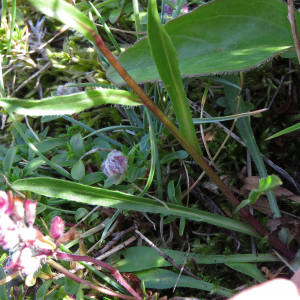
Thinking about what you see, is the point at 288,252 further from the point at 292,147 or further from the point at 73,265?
the point at 73,265

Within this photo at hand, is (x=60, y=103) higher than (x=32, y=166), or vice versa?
(x=60, y=103)

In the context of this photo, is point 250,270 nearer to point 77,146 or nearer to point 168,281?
point 168,281

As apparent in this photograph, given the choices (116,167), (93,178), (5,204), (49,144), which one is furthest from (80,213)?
(5,204)

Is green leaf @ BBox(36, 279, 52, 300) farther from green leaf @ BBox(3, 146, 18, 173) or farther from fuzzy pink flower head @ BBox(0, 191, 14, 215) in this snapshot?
green leaf @ BBox(3, 146, 18, 173)

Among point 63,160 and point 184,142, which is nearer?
point 184,142

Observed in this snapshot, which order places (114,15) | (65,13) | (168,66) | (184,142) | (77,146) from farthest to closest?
(114,15) → (77,146) → (184,142) → (168,66) → (65,13)

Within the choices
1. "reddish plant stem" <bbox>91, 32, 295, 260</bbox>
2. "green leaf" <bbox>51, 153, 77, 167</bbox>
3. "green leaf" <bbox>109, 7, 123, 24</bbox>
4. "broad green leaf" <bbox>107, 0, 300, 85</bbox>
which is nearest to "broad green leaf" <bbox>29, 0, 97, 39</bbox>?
"reddish plant stem" <bbox>91, 32, 295, 260</bbox>
